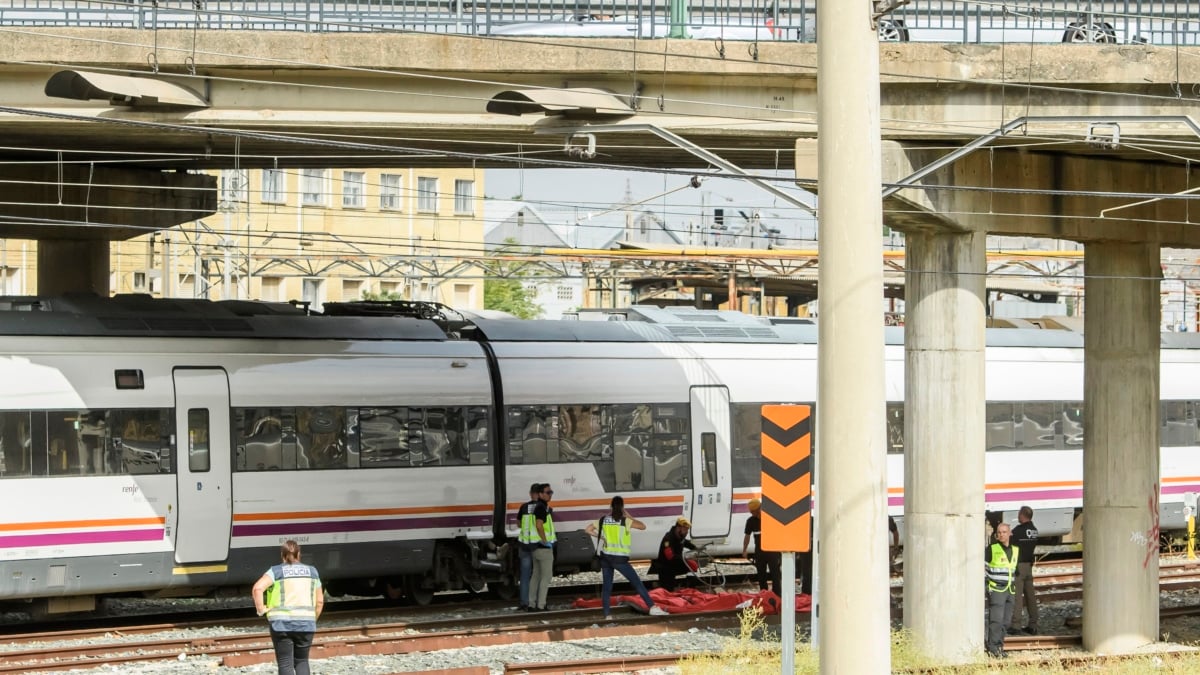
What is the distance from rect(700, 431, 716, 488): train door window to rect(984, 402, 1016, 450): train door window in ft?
17.5

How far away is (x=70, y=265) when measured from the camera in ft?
85.1

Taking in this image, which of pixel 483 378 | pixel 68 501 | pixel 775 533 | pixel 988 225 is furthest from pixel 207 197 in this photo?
pixel 775 533

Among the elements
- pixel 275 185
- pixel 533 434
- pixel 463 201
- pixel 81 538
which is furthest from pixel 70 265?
pixel 463 201

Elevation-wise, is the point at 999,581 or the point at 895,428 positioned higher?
the point at 895,428

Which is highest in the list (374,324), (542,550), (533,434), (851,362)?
(374,324)

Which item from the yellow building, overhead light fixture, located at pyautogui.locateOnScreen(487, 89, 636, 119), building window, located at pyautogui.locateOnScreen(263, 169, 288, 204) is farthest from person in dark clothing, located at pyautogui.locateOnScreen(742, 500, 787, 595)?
building window, located at pyautogui.locateOnScreen(263, 169, 288, 204)

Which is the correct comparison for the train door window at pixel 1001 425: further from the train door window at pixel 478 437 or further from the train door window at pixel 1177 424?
the train door window at pixel 478 437

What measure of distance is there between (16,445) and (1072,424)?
16254 mm

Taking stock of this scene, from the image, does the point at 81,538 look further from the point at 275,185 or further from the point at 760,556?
the point at 275,185

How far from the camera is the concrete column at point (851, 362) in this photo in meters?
8.25

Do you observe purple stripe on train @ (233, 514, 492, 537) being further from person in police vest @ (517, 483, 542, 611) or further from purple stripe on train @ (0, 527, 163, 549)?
purple stripe on train @ (0, 527, 163, 549)

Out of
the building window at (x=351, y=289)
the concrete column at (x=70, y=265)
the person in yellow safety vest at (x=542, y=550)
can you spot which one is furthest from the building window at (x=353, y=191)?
the person in yellow safety vest at (x=542, y=550)

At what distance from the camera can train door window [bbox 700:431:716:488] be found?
2223 cm

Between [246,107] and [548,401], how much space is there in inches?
240
